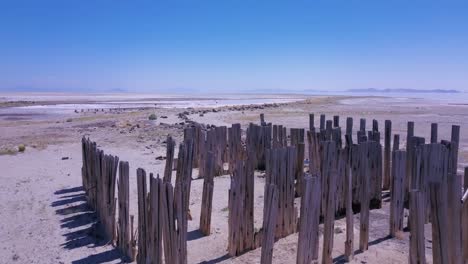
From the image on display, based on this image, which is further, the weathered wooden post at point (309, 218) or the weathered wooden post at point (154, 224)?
the weathered wooden post at point (154, 224)

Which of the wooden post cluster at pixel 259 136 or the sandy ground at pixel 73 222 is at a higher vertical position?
the wooden post cluster at pixel 259 136

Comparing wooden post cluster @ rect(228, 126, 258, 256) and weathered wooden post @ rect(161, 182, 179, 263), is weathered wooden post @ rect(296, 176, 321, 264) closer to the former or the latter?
wooden post cluster @ rect(228, 126, 258, 256)

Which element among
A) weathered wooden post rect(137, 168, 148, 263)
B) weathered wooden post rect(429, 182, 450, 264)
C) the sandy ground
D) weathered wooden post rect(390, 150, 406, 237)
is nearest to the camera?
weathered wooden post rect(429, 182, 450, 264)

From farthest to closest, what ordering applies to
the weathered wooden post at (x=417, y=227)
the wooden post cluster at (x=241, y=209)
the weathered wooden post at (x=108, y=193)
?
the weathered wooden post at (x=108, y=193) < the wooden post cluster at (x=241, y=209) < the weathered wooden post at (x=417, y=227)

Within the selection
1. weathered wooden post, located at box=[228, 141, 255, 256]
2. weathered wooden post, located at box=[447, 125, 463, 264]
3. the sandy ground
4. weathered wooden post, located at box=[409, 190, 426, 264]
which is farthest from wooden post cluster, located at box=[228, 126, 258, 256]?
weathered wooden post, located at box=[447, 125, 463, 264]

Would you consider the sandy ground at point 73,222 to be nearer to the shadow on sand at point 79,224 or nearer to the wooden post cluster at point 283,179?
the shadow on sand at point 79,224

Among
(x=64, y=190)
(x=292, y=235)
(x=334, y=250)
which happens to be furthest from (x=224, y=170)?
(x=334, y=250)

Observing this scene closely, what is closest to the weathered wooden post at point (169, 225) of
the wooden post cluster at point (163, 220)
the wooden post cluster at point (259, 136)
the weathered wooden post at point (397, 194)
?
the wooden post cluster at point (163, 220)

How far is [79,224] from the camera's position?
7.05 meters

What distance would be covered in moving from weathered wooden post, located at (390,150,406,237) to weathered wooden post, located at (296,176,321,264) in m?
1.86

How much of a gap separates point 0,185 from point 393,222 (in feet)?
28.1

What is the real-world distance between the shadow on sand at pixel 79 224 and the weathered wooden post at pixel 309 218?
2493 mm

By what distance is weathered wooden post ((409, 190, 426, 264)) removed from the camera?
3586mm

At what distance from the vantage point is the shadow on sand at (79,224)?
18.9 ft
